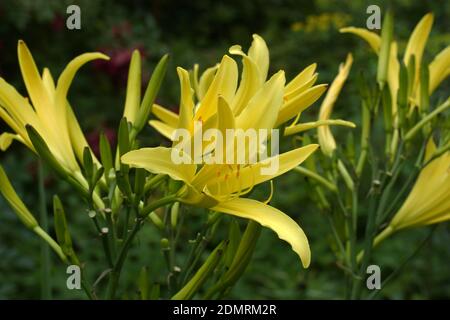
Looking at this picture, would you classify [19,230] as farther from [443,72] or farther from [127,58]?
[443,72]

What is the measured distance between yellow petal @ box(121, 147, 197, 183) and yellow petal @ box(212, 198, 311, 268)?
0.07 meters

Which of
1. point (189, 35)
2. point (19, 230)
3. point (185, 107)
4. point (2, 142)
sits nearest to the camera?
point (185, 107)

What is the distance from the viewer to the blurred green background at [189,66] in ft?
6.61

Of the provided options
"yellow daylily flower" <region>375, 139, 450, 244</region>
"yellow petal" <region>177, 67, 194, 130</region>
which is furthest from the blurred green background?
"yellow petal" <region>177, 67, 194, 130</region>

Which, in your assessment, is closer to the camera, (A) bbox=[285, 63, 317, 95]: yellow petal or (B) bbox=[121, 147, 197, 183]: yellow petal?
(B) bbox=[121, 147, 197, 183]: yellow petal

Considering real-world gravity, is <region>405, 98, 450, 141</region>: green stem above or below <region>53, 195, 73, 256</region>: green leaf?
above

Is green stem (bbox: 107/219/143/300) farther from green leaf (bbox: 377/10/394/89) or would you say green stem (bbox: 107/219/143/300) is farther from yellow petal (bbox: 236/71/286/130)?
green leaf (bbox: 377/10/394/89)

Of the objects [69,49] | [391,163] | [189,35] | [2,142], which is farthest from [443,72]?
[189,35]

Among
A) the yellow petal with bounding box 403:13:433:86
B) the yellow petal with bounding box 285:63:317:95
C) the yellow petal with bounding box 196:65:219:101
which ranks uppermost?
the yellow petal with bounding box 403:13:433:86

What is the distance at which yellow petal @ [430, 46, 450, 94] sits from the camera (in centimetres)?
127

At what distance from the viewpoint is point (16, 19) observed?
2613 millimetres

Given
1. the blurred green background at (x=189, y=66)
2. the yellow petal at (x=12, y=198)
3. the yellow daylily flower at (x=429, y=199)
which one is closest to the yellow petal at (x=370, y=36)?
the yellow daylily flower at (x=429, y=199)

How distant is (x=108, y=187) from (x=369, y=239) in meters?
0.46

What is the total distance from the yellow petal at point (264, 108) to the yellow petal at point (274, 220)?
0.10 meters
